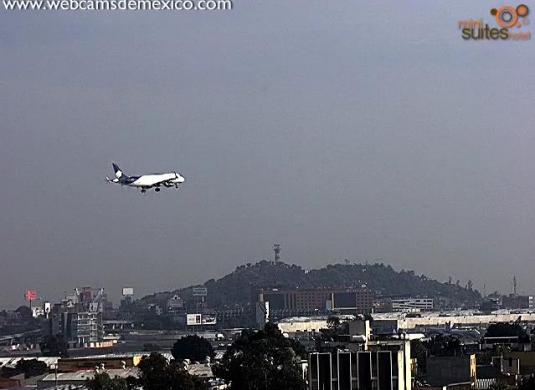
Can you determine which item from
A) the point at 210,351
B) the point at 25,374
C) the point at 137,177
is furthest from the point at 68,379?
the point at 210,351

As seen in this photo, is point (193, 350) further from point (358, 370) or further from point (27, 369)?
point (358, 370)

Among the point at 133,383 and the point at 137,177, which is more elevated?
the point at 137,177

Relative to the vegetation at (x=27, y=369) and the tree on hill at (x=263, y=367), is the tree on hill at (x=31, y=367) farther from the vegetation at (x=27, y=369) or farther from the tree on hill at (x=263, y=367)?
the tree on hill at (x=263, y=367)

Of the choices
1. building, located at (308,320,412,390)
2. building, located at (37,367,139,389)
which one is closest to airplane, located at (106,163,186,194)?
building, located at (37,367,139,389)

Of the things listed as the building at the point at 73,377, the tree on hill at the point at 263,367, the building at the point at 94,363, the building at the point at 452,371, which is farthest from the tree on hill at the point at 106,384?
the building at the point at 94,363

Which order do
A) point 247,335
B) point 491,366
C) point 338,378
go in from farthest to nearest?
1. point 247,335
2. point 491,366
3. point 338,378

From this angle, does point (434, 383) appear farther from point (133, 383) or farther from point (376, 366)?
point (376, 366)
